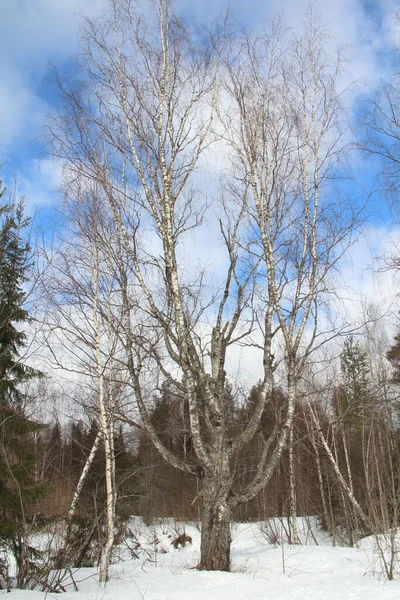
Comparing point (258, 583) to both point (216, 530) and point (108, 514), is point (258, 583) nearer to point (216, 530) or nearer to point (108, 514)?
point (216, 530)

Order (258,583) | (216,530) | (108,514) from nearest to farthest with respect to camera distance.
→ (258,583), (216,530), (108,514)

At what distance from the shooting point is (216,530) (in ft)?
26.6

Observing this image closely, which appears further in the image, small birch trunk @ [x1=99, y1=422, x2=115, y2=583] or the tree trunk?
the tree trunk

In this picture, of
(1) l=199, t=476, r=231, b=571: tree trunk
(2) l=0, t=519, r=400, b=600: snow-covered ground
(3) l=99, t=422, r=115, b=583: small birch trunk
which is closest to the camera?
(2) l=0, t=519, r=400, b=600: snow-covered ground

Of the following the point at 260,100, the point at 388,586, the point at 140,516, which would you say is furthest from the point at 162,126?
the point at 140,516

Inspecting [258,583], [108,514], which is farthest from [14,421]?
[258,583]

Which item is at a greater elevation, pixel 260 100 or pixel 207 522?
pixel 260 100

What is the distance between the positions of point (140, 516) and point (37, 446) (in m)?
14.6

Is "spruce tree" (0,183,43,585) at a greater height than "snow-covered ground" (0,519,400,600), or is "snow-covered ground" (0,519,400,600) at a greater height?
"spruce tree" (0,183,43,585)

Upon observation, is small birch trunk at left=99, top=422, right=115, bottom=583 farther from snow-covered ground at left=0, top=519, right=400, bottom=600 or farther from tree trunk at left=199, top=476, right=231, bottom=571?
tree trunk at left=199, top=476, right=231, bottom=571

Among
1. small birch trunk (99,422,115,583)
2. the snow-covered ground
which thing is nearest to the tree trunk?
the snow-covered ground

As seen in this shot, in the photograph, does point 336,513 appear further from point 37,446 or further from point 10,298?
point 10,298

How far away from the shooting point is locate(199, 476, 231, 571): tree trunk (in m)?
8.10

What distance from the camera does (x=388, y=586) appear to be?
6543 mm
